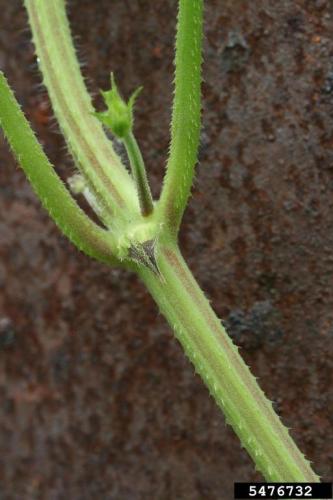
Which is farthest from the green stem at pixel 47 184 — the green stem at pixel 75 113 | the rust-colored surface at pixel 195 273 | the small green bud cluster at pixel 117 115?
the rust-colored surface at pixel 195 273

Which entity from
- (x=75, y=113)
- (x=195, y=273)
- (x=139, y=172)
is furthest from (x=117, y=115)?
(x=195, y=273)

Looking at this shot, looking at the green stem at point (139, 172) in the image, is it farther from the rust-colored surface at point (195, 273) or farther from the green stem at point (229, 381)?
the rust-colored surface at point (195, 273)

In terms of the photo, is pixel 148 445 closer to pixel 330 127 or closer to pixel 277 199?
pixel 277 199

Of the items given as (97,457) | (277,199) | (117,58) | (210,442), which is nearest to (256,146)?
(277,199)

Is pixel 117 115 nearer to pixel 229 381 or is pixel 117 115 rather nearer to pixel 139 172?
pixel 139 172

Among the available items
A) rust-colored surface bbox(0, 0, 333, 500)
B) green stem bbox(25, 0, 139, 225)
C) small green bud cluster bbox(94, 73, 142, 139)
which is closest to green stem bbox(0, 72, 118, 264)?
green stem bbox(25, 0, 139, 225)

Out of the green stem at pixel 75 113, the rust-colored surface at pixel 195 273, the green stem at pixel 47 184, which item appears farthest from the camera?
the rust-colored surface at pixel 195 273
